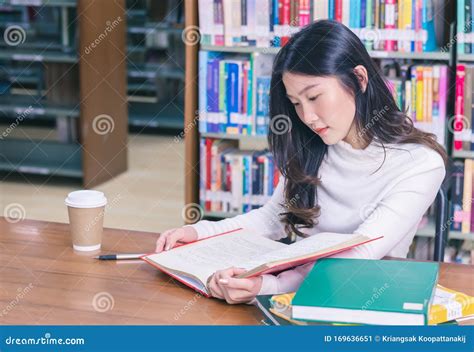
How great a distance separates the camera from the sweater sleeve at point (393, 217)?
63.4 inches

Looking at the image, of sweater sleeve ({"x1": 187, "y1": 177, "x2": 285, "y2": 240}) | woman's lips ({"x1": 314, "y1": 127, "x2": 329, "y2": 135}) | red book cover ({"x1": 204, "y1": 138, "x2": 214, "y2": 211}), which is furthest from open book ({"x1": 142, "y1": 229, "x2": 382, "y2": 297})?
red book cover ({"x1": 204, "y1": 138, "x2": 214, "y2": 211})

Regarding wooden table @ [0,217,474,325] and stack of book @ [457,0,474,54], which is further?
stack of book @ [457,0,474,54]

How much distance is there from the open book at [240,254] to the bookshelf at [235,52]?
5.73ft

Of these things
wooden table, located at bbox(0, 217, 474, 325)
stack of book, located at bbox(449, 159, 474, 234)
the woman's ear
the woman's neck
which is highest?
the woman's ear

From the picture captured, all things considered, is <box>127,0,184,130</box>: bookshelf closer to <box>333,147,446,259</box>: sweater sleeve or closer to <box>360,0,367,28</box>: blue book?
<box>360,0,367,28</box>: blue book

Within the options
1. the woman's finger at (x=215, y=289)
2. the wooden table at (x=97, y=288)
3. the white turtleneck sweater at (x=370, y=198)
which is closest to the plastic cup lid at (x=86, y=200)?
the wooden table at (x=97, y=288)

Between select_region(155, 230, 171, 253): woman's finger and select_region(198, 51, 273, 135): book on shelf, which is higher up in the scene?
select_region(198, 51, 273, 135): book on shelf

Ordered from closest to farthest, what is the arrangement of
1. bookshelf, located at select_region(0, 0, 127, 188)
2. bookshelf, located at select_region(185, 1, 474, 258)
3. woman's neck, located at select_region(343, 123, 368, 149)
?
1. woman's neck, located at select_region(343, 123, 368, 149)
2. bookshelf, located at select_region(185, 1, 474, 258)
3. bookshelf, located at select_region(0, 0, 127, 188)

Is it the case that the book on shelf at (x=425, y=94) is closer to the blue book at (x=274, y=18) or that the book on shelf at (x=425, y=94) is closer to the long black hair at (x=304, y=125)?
the blue book at (x=274, y=18)

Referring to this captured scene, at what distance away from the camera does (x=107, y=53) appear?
5.27 meters

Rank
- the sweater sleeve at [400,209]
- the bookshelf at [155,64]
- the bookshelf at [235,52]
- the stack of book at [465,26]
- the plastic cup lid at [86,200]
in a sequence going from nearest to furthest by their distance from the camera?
the sweater sleeve at [400,209] → the plastic cup lid at [86,200] → the stack of book at [465,26] → the bookshelf at [235,52] → the bookshelf at [155,64]

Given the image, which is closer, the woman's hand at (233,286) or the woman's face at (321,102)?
the woman's hand at (233,286)

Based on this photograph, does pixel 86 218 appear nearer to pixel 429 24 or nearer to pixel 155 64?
pixel 429 24

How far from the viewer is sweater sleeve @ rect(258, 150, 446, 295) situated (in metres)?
1.61
